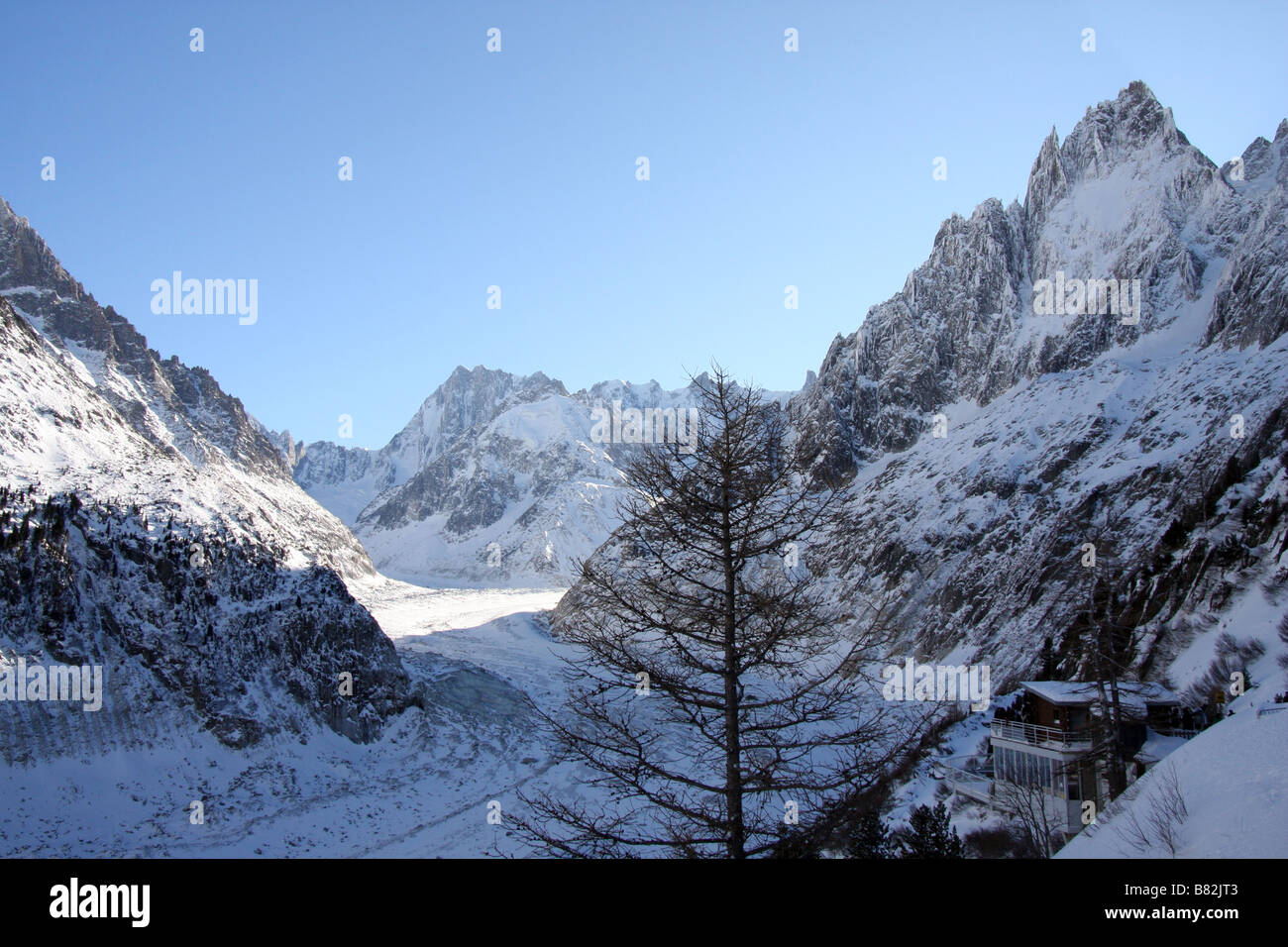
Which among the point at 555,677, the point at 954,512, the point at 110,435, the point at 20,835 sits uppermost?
the point at 110,435

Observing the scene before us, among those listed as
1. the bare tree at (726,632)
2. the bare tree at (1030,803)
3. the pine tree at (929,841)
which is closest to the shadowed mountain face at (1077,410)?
the bare tree at (726,632)

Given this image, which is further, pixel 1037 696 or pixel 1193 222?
pixel 1193 222

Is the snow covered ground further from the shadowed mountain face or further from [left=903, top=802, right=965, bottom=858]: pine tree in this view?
the shadowed mountain face

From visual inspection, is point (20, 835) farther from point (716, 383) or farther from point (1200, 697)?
point (1200, 697)

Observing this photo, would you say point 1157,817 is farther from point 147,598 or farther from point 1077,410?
point 1077,410

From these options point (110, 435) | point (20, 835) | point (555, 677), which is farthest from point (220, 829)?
point (555, 677)

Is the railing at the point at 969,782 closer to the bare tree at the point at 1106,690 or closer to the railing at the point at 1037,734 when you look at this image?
the railing at the point at 1037,734

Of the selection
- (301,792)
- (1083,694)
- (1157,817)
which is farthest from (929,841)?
(301,792)
